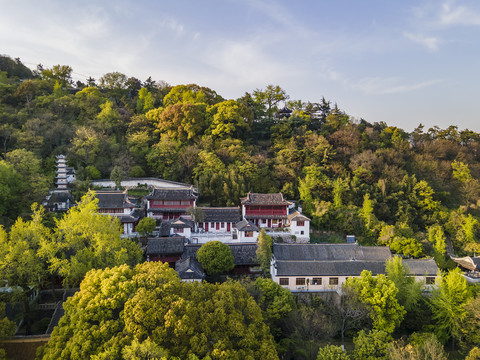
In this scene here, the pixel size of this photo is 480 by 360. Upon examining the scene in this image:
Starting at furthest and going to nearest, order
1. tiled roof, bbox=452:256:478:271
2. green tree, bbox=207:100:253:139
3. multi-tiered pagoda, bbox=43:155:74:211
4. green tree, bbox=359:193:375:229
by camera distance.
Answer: green tree, bbox=207:100:253:139
green tree, bbox=359:193:375:229
multi-tiered pagoda, bbox=43:155:74:211
tiled roof, bbox=452:256:478:271

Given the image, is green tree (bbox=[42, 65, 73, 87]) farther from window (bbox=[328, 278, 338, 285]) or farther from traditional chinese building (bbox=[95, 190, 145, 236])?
window (bbox=[328, 278, 338, 285])

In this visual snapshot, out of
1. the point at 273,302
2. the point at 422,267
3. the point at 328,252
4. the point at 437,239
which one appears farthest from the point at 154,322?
the point at 437,239

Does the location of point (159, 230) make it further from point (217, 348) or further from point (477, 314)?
point (477, 314)

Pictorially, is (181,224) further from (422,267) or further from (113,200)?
(422,267)

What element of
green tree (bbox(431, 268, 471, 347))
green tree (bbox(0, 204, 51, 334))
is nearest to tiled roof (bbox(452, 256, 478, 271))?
green tree (bbox(431, 268, 471, 347))

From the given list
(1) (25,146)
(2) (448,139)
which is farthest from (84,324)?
(2) (448,139)

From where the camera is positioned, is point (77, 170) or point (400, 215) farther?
point (77, 170)
